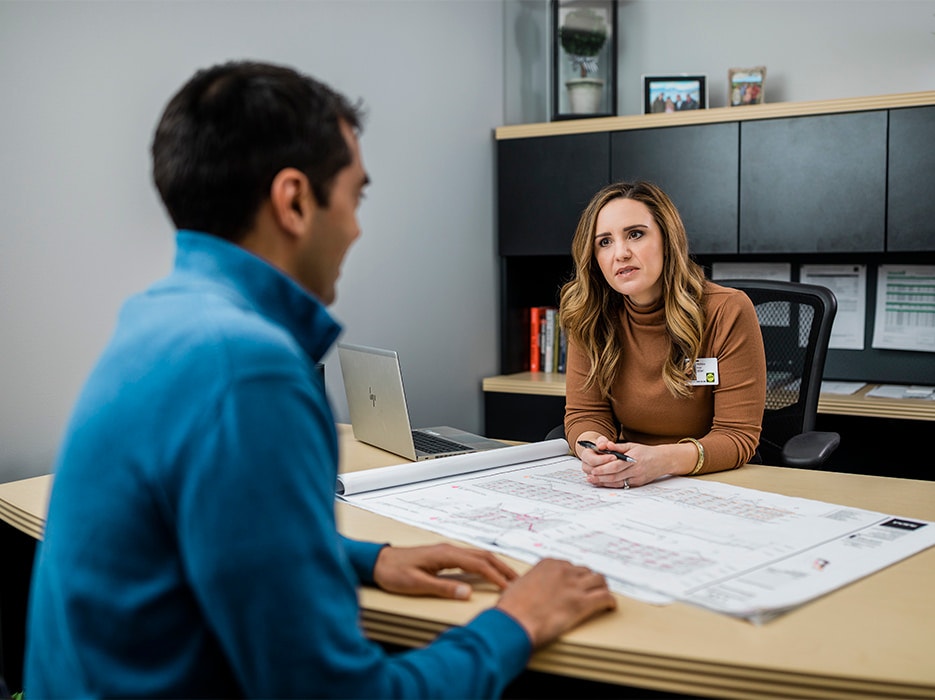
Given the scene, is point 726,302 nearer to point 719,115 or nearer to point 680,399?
point 680,399

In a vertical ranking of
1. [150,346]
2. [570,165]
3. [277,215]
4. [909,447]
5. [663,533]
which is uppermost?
[570,165]

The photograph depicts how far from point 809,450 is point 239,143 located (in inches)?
69.3

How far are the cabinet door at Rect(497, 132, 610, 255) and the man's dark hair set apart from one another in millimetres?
2807

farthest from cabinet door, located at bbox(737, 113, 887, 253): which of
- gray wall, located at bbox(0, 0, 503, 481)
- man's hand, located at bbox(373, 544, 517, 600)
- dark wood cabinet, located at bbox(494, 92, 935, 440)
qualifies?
man's hand, located at bbox(373, 544, 517, 600)

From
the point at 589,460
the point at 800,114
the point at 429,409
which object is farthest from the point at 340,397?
the point at 800,114

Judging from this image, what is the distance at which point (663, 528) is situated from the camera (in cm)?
142

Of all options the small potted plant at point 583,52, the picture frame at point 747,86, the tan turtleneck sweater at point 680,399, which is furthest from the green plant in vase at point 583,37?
the tan turtleneck sweater at point 680,399

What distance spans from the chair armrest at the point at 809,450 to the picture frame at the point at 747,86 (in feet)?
5.33

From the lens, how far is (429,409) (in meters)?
3.56

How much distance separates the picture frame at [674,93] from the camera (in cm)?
356

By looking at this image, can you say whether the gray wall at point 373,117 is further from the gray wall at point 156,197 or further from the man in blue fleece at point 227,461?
the man in blue fleece at point 227,461

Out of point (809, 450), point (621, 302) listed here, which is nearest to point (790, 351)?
point (809, 450)

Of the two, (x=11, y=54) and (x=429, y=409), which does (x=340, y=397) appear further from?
(x=11, y=54)

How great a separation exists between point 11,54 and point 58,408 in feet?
2.85
